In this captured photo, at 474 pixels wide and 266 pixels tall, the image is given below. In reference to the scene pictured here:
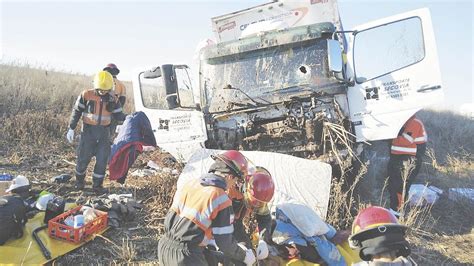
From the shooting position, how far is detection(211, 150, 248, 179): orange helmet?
10.2 feet

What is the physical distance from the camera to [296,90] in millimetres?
4984

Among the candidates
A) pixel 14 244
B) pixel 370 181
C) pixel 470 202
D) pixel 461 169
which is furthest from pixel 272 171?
pixel 461 169

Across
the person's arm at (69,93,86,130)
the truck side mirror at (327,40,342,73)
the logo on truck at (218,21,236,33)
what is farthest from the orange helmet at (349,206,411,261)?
the logo on truck at (218,21,236,33)

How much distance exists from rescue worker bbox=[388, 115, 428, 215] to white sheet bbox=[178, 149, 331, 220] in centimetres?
129

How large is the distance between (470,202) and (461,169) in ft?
8.61

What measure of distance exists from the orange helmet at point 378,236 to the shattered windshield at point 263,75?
9.64ft

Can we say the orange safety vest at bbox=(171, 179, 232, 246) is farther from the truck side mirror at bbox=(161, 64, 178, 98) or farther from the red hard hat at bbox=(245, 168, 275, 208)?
the truck side mirror at bbox=(161, 64, 178, 98)

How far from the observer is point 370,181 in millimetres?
5914

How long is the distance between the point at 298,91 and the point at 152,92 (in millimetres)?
2418

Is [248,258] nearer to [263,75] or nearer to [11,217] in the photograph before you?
[11,217]

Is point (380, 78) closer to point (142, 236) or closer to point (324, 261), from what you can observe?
point (324, 261)

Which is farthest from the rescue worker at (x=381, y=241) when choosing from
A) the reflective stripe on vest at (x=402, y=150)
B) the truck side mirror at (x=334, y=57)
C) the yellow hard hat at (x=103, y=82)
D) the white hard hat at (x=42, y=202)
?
the yellow hard hat at (x=103, y=82)

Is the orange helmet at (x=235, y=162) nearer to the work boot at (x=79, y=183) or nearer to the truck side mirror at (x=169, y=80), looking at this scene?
the truck side mirror at (x=169, y=80)

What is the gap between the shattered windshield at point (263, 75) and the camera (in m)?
5.01
